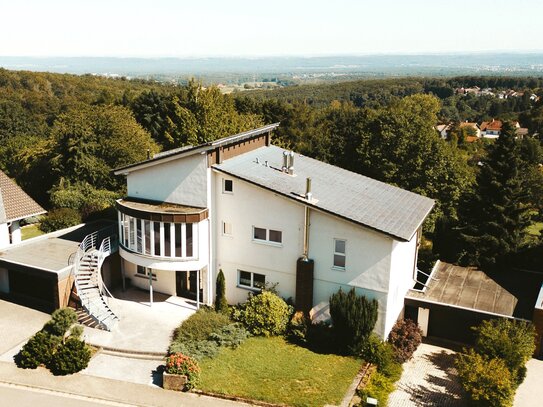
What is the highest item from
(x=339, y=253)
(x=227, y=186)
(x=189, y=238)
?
(x=227, y=186)

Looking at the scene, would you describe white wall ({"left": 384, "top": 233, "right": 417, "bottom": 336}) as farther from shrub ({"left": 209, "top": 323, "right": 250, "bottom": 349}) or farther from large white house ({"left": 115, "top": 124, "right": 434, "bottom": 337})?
shrub ({"left": 209, "top": 323, "right": 250, "bottom": 349})

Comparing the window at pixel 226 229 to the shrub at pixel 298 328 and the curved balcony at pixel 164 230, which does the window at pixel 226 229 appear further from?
the shrub at pixel 298 328

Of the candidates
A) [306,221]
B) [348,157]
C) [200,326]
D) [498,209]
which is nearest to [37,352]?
[200,326]

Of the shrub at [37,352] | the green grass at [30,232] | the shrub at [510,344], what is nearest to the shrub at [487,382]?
the shrub at [510,344]

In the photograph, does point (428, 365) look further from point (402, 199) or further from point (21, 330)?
point (21, 330)

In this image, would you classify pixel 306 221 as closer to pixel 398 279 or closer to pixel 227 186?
pixel 227 186

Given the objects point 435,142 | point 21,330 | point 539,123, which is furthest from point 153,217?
point 539,123
